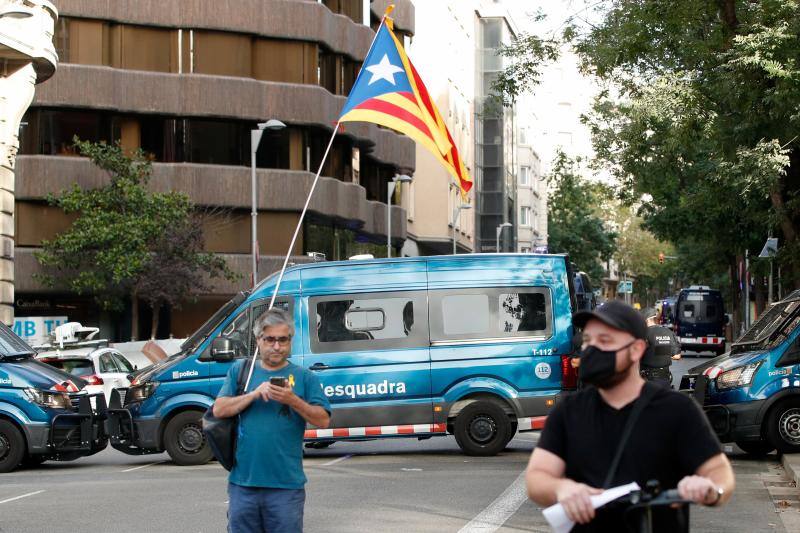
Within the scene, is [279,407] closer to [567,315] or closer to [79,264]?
[567,315]

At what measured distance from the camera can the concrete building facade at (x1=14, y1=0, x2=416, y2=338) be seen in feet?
143

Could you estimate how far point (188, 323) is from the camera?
155ft

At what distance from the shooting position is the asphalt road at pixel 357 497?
434 inches

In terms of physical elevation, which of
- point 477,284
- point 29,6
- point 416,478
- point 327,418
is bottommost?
→ point 416,478

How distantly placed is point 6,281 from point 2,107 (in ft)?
12.6

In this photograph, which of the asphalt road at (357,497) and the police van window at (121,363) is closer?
the asphalt road at (357,497)

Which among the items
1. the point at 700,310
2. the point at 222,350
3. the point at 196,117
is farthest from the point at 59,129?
the point at 222,350

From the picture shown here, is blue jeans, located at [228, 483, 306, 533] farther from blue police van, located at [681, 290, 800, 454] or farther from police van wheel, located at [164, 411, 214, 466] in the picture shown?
police van wheel, located at [164, 411, 214, 466]

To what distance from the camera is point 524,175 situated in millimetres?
108000

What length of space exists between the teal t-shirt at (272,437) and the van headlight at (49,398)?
10.5 meters

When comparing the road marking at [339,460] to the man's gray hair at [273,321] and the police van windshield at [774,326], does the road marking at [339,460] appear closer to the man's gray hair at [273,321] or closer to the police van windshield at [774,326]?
the police van windshield at [774,326]

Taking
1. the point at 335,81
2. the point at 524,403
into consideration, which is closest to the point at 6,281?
the point at 524,403

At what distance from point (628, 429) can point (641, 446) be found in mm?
71

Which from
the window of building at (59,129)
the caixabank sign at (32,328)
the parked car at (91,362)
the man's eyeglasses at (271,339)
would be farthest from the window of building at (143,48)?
the man's eyeglasses at (271,339)
